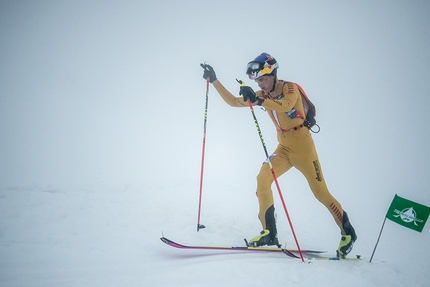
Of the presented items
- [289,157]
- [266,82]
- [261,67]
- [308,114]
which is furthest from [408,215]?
[261,67]

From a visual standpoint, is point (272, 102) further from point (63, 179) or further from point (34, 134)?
point (34, 134)

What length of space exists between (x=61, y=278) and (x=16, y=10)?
3690 cm

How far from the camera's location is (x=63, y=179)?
598 centimetres

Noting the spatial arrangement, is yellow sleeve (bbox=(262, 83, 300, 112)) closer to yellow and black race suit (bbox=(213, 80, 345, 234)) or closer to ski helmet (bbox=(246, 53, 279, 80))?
yellow and black race suit (bbox=(213, 80, 345, 234))

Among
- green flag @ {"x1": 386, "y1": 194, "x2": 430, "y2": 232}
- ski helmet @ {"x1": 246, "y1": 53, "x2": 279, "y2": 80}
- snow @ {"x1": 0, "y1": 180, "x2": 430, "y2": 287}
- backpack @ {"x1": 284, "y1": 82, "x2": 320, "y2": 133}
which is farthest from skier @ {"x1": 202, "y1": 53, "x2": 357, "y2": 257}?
green flag @ {"x1": 386, "y1": 194, "x2": 430, "y2": 232}

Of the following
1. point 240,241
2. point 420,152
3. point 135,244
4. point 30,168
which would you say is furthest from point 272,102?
point 420,152

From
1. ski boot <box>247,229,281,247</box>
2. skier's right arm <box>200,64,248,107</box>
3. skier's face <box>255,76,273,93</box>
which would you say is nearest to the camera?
ski boot <box>247,229,281,247</box>

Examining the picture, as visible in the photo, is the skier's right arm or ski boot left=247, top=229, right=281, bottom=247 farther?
the skier's right arm

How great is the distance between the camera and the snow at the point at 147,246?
100 inches

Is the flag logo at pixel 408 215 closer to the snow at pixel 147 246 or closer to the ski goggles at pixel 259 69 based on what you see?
the snow at pixel 147 246

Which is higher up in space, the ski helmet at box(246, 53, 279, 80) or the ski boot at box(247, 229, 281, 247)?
the ski helmet at box(246, 53, 279, 80)

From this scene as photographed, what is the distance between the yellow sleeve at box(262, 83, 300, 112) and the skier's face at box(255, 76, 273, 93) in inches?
7.7

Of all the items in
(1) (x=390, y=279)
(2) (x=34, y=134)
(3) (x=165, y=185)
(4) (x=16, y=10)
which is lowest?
(1) (x=390, y=279)

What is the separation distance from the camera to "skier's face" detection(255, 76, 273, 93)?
3.80m
